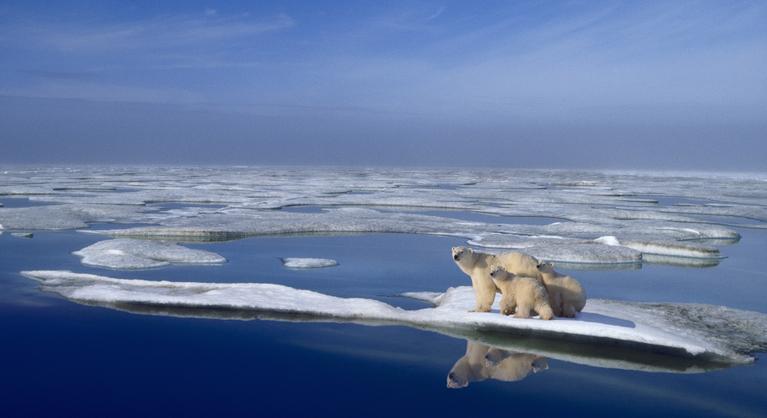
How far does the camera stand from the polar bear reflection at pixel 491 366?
543 centimetres


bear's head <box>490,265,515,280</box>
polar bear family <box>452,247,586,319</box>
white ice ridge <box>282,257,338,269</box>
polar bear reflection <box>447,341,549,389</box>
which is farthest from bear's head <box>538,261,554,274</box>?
white ice ridge <box>282,257,338,269</box>

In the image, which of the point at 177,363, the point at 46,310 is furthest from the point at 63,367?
the point at 46,310

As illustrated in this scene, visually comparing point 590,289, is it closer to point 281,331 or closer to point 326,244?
point 281,331

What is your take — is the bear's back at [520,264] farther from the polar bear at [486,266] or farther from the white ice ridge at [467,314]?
the white ice ridge at [467,314]

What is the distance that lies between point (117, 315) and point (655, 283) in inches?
278

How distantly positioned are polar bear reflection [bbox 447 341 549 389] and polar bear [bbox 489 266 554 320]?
0.61 metres

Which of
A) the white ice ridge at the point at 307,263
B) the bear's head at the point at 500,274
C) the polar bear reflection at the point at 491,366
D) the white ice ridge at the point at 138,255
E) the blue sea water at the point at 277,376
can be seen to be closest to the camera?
the blue sea water at the point at 277,376

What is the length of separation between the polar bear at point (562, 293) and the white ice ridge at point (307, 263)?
16.0 ft

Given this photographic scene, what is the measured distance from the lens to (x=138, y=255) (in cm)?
1098

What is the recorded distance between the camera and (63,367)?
5.68 metres

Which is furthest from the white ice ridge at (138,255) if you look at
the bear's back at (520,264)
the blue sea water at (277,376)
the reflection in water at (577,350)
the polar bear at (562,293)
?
the polar bear at (562,293)

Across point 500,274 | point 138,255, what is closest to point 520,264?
point 500,274

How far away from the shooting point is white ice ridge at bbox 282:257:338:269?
10.7m

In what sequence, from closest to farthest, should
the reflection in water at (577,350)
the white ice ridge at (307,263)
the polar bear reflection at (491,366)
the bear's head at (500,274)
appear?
the polar bear reflection at (491,366)
the reflection in water at (577,350)
the bear's head at (500,274)
the white ice ridge at (307,263)
